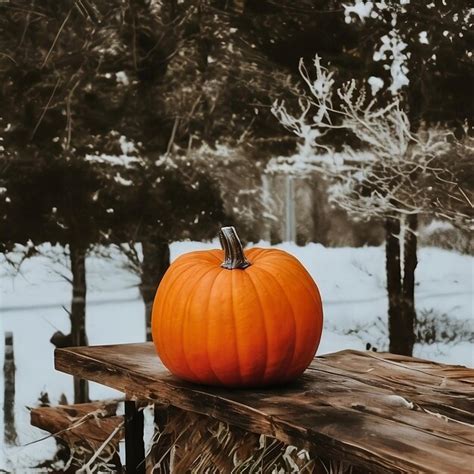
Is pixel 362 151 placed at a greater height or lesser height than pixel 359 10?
lesser

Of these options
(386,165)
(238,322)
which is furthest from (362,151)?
(238,322)

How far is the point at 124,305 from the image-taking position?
9.05 feet

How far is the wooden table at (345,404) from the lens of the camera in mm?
994

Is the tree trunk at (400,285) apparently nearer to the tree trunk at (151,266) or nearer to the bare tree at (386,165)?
the bare tree at (386,165)

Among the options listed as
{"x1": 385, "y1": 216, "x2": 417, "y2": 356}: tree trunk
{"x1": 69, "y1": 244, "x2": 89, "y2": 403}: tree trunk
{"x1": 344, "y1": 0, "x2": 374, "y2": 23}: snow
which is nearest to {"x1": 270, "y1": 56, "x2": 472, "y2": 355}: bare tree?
{"x1": 385, "y1": 216, "x2": 417, "y2": 356}: tree trunk

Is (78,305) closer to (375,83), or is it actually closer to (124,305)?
(124,305)

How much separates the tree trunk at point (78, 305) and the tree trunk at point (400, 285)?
3.23ft

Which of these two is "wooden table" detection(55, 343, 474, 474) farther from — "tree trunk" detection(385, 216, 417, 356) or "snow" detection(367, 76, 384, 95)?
"snow" detection(367, 76, 384, 95)

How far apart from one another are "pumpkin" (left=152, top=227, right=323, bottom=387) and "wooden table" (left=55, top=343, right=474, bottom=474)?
0.10 feet

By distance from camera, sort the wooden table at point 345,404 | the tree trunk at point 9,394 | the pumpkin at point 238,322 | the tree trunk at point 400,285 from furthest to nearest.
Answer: the tree trunk at point 400,285 → the tree trunk at point 9,394 → the pumpkin at point 238,322 → the wooden table at point 345,404

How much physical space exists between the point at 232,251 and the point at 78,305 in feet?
4.63

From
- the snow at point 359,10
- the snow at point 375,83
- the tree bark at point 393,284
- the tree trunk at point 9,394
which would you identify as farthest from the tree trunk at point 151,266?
the snow at point 359,10

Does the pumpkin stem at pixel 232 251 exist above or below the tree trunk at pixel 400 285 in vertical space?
above

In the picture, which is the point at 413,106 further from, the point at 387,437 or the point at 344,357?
the point at 387,437
